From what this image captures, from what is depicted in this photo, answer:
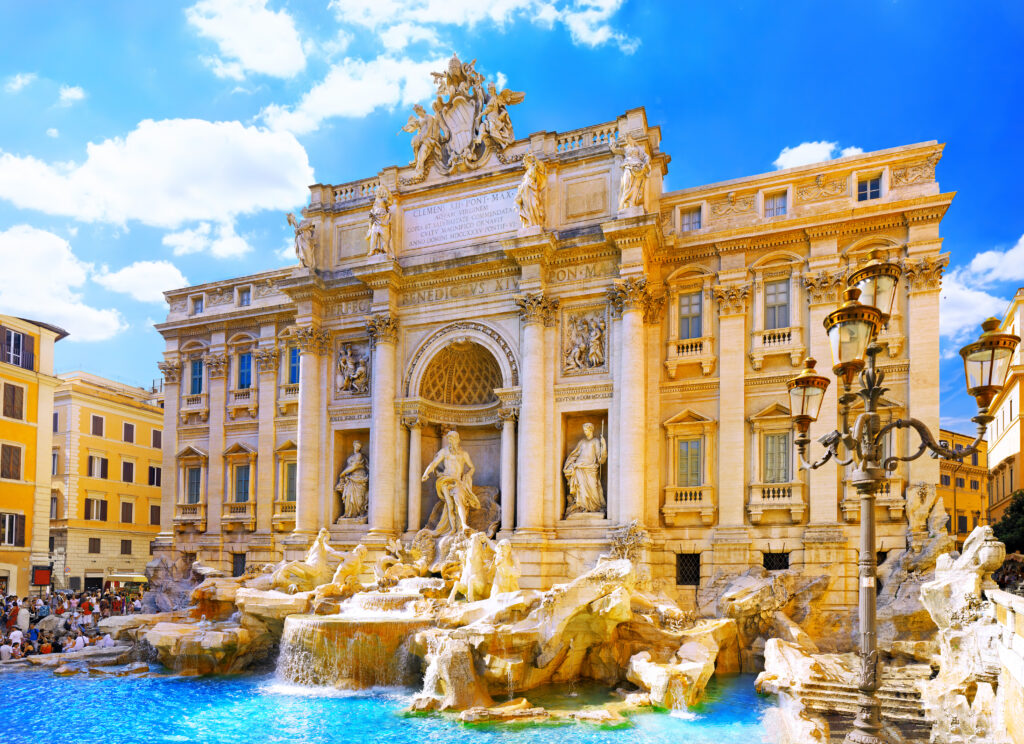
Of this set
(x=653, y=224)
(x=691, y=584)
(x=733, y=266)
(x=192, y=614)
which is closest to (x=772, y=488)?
(x=691, y=584)

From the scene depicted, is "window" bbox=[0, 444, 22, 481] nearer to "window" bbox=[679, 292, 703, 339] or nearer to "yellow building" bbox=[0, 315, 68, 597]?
"yellow building" bbox=[0, 315, 68, 597]

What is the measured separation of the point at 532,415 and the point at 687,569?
5.62 meters

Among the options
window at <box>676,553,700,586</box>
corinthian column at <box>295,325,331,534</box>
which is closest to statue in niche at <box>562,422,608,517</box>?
window at <box>676,553,700,586</box>

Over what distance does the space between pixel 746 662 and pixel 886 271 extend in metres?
11.7

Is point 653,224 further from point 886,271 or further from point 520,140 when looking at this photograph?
point 886,271

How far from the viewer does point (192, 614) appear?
1944 cm

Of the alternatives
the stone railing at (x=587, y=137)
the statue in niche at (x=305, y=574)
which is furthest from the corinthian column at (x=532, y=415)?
the statue in niche at (x=305, y=574)

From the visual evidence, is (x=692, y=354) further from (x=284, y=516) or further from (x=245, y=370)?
(x=245, y=370)

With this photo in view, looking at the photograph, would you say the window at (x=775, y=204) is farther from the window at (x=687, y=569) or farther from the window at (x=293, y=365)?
the window at (x=293, y=365)

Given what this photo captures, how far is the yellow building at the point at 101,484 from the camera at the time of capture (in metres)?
34.5

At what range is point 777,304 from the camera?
2048 centimetres

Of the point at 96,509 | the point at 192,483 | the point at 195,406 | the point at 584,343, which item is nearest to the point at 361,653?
the point at 584,343

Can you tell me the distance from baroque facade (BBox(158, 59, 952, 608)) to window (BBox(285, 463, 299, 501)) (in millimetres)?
81

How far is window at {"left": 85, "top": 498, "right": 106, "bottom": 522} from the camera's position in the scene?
116ft
